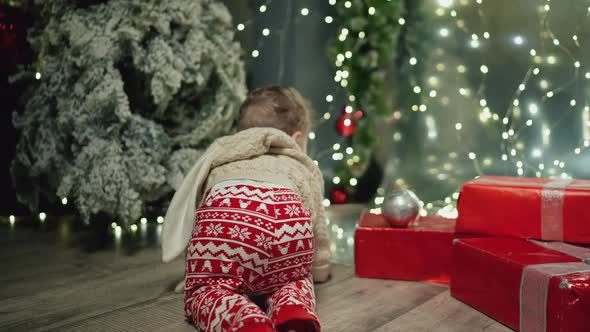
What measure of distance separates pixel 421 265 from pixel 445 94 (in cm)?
136

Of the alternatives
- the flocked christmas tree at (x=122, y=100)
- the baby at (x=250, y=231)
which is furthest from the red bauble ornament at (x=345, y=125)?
the baby at (x=250, y=231)

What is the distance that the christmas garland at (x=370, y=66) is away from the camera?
2711mm

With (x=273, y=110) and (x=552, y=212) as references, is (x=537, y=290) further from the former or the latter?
(x=273, y=110)

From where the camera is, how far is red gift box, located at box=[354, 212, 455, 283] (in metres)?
1.54

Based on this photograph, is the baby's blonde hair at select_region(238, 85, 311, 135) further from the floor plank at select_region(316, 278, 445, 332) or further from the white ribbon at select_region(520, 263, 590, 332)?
the white ribbon at select_region(520, 263, 590, 332)

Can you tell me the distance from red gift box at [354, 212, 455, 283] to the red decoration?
3.98ft

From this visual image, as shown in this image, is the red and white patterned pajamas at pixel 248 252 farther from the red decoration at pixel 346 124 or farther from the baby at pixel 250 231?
the red decoration at pixel 346 124

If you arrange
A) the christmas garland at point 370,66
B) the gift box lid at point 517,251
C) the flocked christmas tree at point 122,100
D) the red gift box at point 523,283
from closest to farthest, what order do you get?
the red gift box at point 523,283
the gift box lid at point 517,251
the flocked christmas tree at point 122,100
the christmas garland at point 370,66

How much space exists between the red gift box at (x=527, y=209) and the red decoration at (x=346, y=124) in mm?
1387

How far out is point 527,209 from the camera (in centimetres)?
134

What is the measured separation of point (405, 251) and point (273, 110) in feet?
1.90

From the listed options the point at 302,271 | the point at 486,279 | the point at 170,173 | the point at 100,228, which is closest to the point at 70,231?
the point at 100,228

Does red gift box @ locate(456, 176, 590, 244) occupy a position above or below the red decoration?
below

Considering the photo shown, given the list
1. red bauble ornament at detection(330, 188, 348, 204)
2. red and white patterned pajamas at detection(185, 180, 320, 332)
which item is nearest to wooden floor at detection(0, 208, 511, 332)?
red and white patterned pajamas at detection(185, 180, 320, 332)
